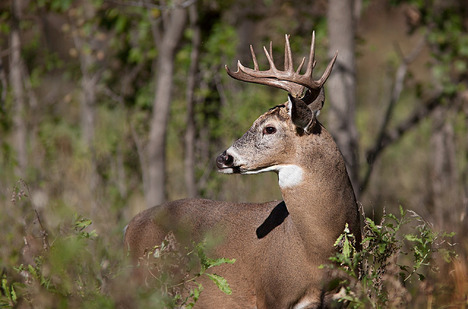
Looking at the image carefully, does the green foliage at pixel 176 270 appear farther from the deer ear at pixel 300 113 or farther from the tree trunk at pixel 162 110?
the tree trunk at pixel 162 110

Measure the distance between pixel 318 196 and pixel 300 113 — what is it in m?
0.55

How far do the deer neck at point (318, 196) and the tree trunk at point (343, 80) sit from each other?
5.24ft

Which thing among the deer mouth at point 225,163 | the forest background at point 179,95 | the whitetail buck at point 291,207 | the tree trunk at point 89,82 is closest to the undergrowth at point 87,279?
the whitetail buck at point 291,207

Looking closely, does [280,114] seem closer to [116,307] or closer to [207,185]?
[116,307]

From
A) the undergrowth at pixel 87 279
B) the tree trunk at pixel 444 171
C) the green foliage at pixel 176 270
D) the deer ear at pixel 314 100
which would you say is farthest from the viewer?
the tree trunk at pixel 444 171

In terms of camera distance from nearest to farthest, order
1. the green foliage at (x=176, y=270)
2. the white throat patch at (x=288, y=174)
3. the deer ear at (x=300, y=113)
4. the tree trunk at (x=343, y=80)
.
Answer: the green foliage at (x=176, y=270), the deer ear at (x=300, y=113), the white throat patch at (x=288, y=174), the tree trunk at (x=343, y=80)

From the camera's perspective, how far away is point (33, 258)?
162 inches

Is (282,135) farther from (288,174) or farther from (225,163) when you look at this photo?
(225,163)

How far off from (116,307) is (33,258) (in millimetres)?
1029

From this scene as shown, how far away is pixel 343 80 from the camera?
234 inches

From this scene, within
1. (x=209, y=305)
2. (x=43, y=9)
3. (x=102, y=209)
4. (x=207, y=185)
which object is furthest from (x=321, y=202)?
(x=43, y=9)

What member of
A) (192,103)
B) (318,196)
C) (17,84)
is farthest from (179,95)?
(318,196)

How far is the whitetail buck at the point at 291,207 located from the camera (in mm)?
4164

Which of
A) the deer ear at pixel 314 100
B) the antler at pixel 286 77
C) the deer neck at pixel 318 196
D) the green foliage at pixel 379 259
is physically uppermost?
the antler at pixel 286 77
